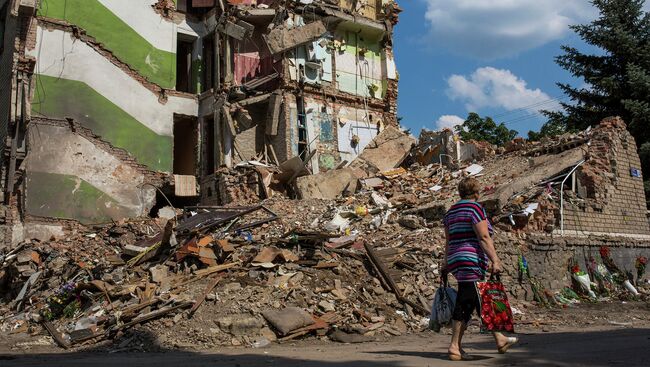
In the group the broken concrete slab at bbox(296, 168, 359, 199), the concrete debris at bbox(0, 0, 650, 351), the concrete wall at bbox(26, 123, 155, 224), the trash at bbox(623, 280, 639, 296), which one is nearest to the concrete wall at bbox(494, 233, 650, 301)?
the concrete debris at bbox(0, 0, 650, 351)

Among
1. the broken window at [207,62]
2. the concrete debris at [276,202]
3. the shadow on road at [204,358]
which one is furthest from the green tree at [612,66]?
the shadow on road at [204,358]

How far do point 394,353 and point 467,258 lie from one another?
1290mm

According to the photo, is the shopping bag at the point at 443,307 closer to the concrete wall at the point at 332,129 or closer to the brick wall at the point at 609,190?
the brick wall at the point at 609,190

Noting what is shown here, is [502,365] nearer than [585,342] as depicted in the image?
Yes

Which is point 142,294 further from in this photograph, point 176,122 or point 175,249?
point 176,122

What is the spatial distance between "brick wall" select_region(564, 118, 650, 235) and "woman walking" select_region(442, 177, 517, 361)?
880 cm

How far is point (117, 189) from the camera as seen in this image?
19.9m

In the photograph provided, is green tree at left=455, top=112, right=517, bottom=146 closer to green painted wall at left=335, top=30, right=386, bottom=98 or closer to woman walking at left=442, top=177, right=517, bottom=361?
green painted wall at left=335, top=30, right=386, bottom=98

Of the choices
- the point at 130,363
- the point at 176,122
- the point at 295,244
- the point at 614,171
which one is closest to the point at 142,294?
the point at 295,244

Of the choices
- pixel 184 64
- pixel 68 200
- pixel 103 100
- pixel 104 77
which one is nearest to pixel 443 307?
pixel 68 200

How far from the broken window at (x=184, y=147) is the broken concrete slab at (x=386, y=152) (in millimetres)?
6789

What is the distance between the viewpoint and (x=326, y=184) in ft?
60.6

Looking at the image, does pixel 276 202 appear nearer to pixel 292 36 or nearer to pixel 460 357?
pixel 292 36

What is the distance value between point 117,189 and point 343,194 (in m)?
7.82
